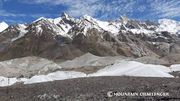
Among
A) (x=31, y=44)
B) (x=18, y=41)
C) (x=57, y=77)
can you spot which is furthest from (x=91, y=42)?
(x=57, y=77)

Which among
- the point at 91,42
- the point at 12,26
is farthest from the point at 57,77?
the point at 12,26

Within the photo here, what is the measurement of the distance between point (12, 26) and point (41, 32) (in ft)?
198

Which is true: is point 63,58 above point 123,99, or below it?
above

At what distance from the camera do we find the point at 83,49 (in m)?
122

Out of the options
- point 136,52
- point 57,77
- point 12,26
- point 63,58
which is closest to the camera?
point 57,77

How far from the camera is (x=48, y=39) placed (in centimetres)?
14512

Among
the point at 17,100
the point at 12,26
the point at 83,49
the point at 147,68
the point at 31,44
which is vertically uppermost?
the point at 12,26

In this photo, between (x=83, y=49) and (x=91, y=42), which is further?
(x=91, y=42)

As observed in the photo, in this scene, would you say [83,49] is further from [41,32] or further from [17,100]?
[17,100]

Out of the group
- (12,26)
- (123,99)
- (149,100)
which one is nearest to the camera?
(149,100)

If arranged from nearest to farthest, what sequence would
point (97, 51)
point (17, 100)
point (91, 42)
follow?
1. point (17, 100)
2. point (97, 51)
3. point (91, 42)

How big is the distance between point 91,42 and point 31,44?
6015cm

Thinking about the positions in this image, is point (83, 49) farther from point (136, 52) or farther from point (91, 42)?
point (136, 52)

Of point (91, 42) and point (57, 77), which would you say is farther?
point (91, 42)
